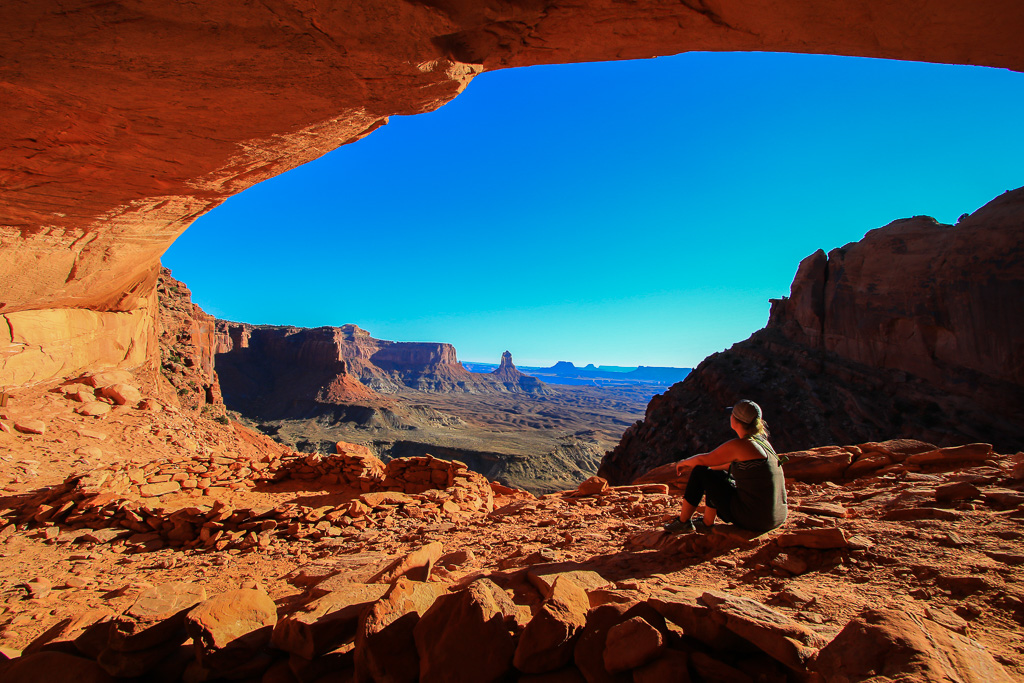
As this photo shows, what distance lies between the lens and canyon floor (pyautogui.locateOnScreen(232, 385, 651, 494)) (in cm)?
4288

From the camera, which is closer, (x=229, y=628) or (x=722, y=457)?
(x=229, y=628)

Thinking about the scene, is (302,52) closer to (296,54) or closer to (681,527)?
(296,54)

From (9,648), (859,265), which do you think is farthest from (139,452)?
(859,265)

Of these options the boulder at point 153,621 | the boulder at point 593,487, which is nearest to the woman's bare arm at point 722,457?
the boulder at point 153,621

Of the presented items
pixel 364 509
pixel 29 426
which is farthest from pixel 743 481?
pixel 29 426

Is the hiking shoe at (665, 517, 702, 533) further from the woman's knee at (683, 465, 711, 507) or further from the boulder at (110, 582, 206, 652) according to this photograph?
the boulder at (110, 582, 206, 652)

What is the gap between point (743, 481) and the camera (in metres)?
3.34

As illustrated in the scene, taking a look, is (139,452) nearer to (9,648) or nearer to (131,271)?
(131,271)

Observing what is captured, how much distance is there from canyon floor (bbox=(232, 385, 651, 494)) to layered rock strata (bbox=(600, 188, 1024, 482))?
18043 mm

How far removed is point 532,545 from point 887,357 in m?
25.0

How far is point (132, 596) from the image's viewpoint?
396 cm

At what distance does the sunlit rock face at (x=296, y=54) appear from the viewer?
2.32 meters

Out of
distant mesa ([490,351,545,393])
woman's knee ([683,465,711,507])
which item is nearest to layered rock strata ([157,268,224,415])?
woman's knee ([683,465,711,507])

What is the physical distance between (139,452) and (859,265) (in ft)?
105
